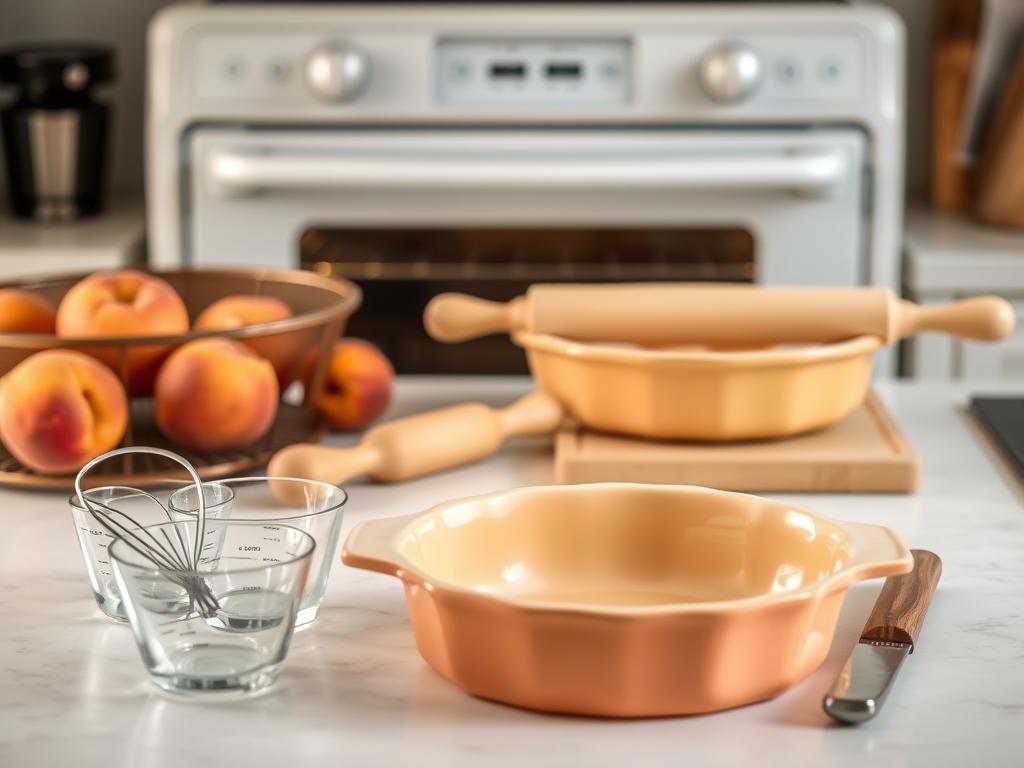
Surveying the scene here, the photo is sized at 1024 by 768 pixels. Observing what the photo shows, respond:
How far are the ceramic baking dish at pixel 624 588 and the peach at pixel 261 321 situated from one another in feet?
0.97

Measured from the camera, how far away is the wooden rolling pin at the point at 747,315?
3.32 ft

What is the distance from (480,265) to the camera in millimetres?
1964

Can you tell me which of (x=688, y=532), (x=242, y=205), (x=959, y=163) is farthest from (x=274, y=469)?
(x=959, y=163)

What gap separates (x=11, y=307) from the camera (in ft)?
3.29

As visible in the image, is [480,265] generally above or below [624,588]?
below

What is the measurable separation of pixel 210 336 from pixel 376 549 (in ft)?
1.10

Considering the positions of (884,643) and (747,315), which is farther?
(747,315)

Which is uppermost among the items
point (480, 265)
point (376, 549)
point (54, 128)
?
point (376, 549)

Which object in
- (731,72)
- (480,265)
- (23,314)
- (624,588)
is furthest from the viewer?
(480,265)

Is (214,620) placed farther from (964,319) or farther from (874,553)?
(964,319)

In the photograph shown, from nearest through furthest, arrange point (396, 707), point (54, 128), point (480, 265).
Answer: point (396, 707)
point (480, 265)
point (54, 128)

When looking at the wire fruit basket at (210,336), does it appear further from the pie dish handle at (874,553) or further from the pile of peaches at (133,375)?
the pie dish handle at (874,553)

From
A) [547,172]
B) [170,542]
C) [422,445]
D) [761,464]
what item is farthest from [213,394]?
[547,172]

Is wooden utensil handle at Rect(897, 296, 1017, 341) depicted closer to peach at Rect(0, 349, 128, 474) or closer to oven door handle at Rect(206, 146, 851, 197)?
peach at Rect(0, 349, 128, 474)
